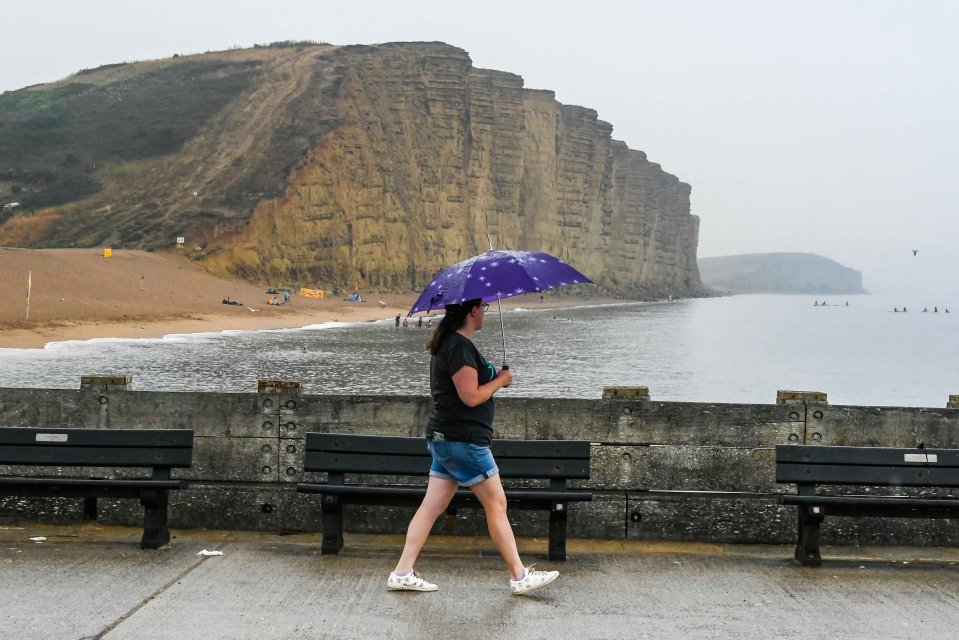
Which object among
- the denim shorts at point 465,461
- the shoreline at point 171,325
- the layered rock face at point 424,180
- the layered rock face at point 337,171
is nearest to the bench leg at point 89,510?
the denim shorts at point 465,461

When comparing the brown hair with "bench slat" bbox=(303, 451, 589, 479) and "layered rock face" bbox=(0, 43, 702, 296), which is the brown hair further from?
"layered rock face" bbox=(0, 43, 702, 296)

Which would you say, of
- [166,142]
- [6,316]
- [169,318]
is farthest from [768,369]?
[166,142]

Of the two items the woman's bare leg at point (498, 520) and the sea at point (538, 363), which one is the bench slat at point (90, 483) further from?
the sea at point (538, 363)

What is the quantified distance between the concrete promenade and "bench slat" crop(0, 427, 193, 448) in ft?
2.23

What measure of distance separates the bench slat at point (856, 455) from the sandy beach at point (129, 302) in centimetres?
3837

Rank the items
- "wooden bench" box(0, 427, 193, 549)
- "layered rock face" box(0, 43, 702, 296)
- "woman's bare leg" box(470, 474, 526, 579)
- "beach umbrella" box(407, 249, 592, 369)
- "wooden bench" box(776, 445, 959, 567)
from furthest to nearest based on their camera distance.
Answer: "layered rock face" box(0, 43, 702, 296) < "wooden bench" box(0, 427, 193, 549) < "wooden bench" box(776, 445, 959, 567) < "woman's bare leg" box(470, 474, 526, 579) < "beach umbrella" box(407, 249, 592, 369)

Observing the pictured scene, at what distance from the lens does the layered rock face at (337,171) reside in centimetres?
8388

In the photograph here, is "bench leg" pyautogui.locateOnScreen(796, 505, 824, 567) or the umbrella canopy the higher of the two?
the umbrella canopy

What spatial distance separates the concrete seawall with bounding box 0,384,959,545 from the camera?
24.5 feet

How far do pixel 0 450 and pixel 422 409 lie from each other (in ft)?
9.41

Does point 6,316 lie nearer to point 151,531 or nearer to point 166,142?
point 151,531

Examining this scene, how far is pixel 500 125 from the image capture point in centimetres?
10538

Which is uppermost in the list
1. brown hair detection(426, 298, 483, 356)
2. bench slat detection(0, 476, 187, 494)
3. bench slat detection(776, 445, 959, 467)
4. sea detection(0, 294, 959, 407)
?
brown hair detection(426, 298, 483, 356)

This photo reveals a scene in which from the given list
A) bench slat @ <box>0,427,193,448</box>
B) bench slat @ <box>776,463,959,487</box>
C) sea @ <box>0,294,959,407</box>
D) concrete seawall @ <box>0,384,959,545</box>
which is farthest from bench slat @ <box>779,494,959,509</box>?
sea @ <box>0,294,959,407</box>
